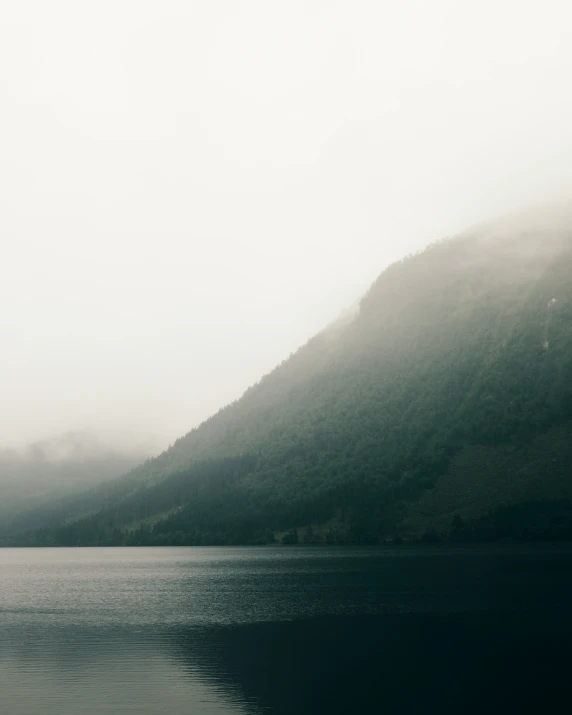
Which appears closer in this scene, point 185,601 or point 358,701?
point 358,701

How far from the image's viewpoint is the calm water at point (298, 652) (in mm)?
59281

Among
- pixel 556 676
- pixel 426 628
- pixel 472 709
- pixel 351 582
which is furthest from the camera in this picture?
pixel 351 582

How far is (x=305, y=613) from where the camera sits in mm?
116125

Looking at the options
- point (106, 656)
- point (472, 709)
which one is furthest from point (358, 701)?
point (106, 656)

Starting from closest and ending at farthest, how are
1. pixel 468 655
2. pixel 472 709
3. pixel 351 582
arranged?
pixel 472 709 → pixel 468 655 → pixel 351 582

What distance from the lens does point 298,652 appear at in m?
80.6

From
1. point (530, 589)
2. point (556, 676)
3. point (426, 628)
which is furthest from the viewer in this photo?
point (530, 589)

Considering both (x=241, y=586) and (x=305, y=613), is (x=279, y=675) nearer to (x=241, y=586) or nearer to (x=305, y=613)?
(x=305, y=613)

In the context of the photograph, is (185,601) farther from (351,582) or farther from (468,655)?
(468,655)

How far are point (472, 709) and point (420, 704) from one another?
3.78m

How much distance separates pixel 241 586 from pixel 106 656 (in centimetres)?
9579

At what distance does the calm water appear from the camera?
194 feet

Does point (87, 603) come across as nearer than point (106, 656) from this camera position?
No

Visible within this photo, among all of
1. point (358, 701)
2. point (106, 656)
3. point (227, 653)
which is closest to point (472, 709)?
point (358, 701)
